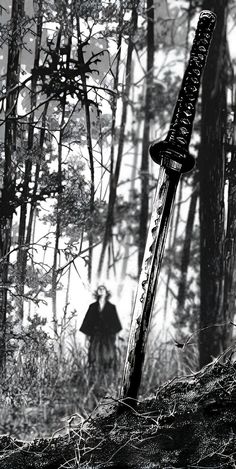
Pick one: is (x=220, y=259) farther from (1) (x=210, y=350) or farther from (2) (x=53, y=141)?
(2) (x=53, y=141)

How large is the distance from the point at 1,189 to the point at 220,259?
869mm

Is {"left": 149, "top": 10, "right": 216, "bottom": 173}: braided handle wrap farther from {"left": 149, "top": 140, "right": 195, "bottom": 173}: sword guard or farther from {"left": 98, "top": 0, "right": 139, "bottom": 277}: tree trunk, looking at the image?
{"left": 98, "top": 0, "right": 139, "bottom": 277}: tree trunk

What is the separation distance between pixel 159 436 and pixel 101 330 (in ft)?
2.05

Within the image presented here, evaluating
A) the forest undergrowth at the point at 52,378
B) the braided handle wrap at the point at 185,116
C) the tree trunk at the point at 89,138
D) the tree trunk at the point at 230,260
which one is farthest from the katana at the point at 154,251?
the tree trunk at the point at 230,260

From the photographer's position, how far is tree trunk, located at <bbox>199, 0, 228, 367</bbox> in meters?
2.11

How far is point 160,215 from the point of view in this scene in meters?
1.58

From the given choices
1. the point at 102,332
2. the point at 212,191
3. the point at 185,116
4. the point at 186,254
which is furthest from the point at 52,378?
the point at 185,116

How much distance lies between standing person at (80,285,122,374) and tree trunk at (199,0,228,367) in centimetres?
34

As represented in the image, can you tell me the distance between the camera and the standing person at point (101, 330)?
203 cm

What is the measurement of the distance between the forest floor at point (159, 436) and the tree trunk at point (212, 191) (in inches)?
15.6

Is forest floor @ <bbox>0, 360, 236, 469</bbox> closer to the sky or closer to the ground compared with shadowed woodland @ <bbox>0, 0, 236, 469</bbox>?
closer to the ground

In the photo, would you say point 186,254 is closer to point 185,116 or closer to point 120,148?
point 120,148

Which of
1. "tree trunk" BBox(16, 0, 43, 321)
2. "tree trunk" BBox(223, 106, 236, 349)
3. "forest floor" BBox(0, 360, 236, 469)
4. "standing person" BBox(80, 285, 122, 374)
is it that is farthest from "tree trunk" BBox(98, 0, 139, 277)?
"forest floor" BBox(0, 360, 236, 469)

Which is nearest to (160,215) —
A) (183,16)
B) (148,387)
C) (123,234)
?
(123,234)
